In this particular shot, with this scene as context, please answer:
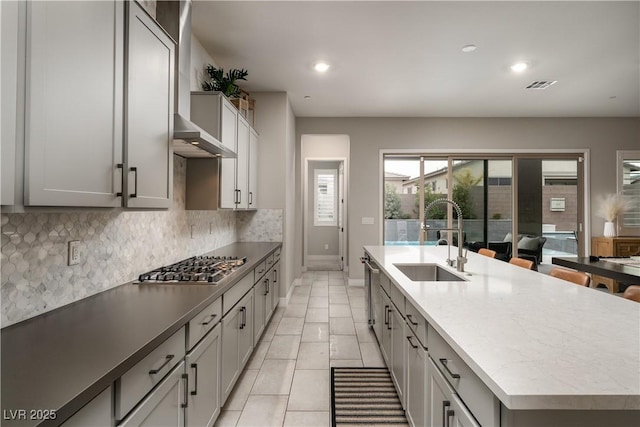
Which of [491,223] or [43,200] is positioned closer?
[43,200]

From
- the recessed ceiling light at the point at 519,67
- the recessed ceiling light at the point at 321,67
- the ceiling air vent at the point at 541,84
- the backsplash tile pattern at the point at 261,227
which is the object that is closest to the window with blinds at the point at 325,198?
the backsplash tile pattern at the point at 261,227

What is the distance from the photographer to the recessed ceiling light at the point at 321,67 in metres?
3.70

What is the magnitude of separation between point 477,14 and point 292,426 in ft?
11.4

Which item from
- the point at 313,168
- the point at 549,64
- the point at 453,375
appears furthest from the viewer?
the point at 313,168

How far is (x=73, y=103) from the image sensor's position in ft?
3.59

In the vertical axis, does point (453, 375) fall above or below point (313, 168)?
below

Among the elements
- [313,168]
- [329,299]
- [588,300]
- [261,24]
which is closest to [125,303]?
[588,300]

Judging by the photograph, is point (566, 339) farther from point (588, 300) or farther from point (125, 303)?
point (125, 303)

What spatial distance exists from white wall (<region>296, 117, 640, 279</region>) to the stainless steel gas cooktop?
3.47 m

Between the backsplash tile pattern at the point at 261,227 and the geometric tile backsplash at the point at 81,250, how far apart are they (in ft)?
5.16

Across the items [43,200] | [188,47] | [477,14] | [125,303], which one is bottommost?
[125,303]

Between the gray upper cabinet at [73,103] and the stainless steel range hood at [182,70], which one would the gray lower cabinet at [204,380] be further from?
the stainless steel range hood at [182,70]

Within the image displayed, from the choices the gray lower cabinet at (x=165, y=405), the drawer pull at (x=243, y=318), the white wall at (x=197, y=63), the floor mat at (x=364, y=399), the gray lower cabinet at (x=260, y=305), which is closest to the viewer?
the gray lower cabinet at (x=165, y=405)

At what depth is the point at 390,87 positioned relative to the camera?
14.4ft
